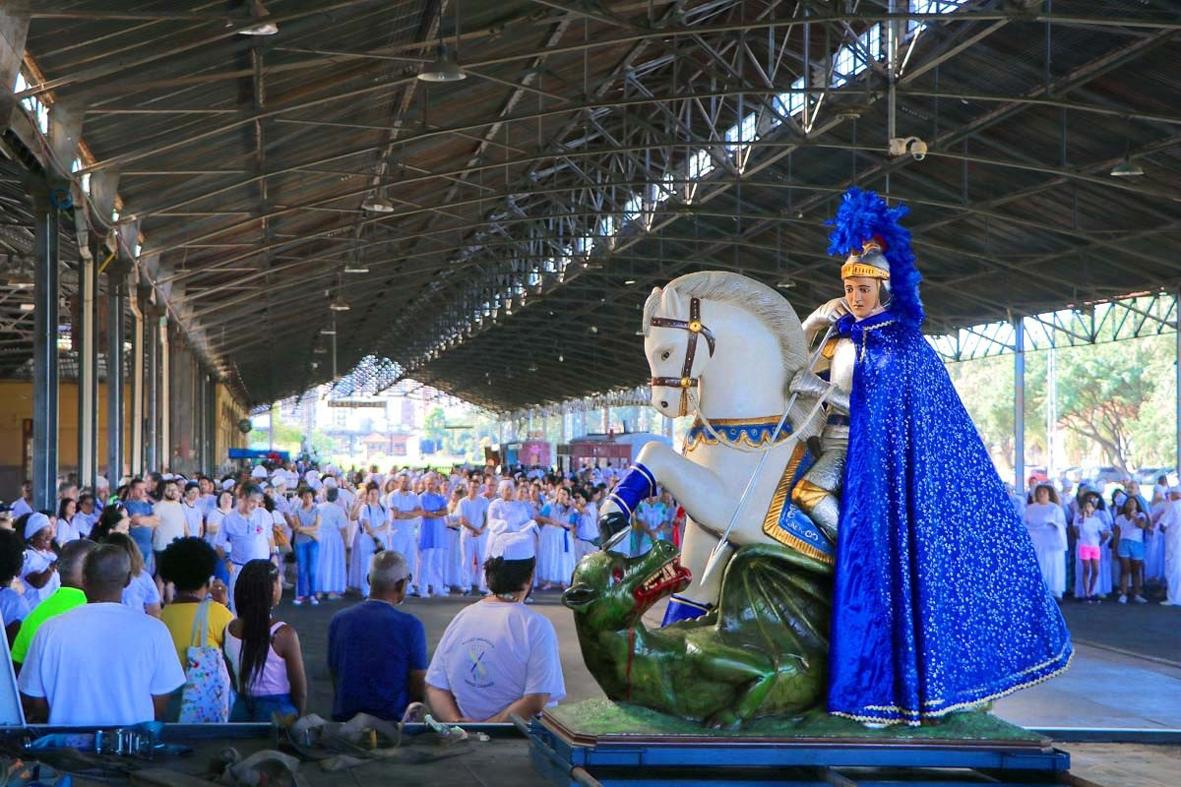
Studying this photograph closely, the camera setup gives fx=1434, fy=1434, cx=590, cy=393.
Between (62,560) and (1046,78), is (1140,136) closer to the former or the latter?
(1046,78)

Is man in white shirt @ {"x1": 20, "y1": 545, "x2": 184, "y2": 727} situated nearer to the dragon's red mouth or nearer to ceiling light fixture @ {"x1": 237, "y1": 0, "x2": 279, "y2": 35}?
the dragon's red mouth

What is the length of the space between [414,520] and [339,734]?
16391 mm

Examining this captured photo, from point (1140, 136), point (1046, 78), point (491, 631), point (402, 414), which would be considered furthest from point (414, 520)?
point (402, 414)

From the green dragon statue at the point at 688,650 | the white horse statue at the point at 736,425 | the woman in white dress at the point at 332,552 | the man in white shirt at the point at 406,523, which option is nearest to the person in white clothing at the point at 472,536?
the man in white shirt at the point at 406,523

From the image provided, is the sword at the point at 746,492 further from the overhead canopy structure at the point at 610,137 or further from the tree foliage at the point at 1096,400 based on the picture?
the tree foliage at the point at 1096,400

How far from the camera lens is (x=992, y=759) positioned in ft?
15.5

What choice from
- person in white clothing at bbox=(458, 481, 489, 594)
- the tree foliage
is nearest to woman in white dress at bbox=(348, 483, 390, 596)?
person in white clothing at bbox=(458, 481, 489, 594)

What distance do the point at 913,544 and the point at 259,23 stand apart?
996cm

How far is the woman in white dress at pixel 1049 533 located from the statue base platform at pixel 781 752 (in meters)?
15.8

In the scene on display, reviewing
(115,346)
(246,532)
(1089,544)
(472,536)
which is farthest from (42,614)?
(115,346)

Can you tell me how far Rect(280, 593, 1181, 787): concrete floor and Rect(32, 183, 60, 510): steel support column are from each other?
328 cm

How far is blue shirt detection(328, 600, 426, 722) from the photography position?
6.05 meters

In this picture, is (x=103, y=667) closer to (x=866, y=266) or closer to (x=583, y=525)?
(x=866, y=266)

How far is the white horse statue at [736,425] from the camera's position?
5152mm
